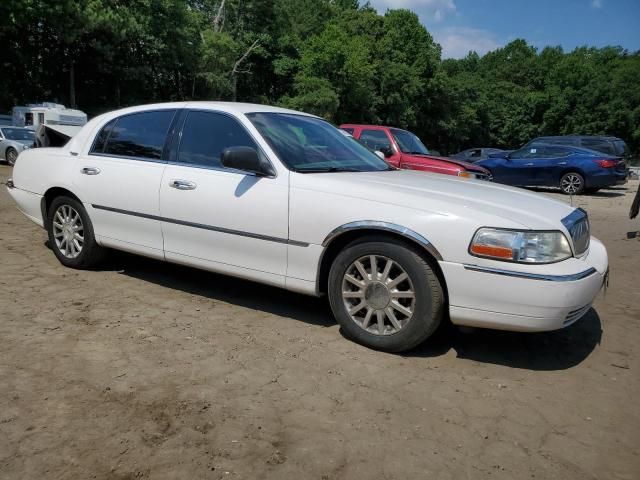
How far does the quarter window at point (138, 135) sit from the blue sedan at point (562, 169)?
1361 cm

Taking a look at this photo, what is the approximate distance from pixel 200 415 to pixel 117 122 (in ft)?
10.4

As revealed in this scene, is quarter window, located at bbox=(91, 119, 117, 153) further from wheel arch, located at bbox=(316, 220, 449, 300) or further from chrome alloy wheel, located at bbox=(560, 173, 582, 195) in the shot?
chrome alloy wheel, located at bbox=(560, 173, 582, 195)

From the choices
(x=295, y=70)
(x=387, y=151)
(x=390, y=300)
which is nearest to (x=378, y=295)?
(x=390, y=300)

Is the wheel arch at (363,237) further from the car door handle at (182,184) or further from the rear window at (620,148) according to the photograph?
the rear window at (620,148)

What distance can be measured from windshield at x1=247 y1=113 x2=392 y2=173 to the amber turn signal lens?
133 centimetres

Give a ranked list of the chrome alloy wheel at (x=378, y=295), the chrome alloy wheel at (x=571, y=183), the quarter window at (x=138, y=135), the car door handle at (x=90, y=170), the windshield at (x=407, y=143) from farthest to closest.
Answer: the chrome alloy wheel at (x=571, y=183)
the windshield at (x=407, y=143)
the car door handle at (x=90, y=170)
the quarter window at (x=138, y=135)
the chrome alloy wheel at (x=378, y=295)

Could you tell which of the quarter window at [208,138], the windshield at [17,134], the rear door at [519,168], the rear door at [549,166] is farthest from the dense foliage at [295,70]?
the quarter window at [208,138]

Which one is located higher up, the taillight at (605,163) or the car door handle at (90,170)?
the car door handle at (90,170)

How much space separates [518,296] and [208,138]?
8.54 ft

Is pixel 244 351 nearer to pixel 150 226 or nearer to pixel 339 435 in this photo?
pixel 339 435

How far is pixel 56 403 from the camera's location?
2.89 m

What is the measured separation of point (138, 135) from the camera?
486cm

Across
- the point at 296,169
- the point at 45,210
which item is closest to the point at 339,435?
the point at 296,169

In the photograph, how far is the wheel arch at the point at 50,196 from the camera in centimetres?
518
